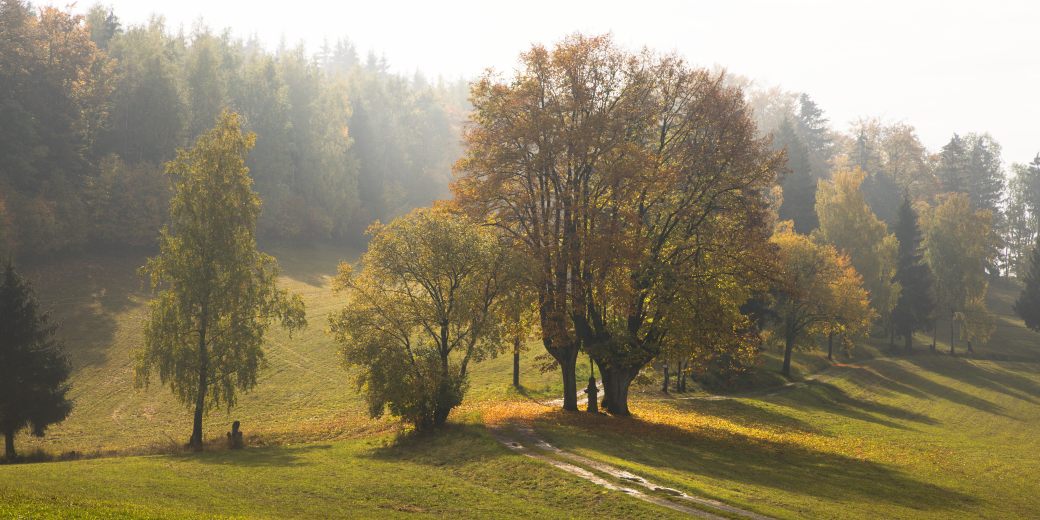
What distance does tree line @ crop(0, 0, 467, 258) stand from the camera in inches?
2766

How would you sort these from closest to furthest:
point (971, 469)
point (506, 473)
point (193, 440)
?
point (506, 473) < point (971, 469) < point (193, 440)

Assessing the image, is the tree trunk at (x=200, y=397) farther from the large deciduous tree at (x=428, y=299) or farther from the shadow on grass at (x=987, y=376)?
the shadow on grass at (x=987, y=376)

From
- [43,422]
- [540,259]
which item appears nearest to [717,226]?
[540,259]

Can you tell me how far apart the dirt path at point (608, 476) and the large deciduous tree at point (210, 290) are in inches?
547

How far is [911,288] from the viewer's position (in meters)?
89.7

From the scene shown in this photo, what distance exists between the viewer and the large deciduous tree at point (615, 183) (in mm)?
34719

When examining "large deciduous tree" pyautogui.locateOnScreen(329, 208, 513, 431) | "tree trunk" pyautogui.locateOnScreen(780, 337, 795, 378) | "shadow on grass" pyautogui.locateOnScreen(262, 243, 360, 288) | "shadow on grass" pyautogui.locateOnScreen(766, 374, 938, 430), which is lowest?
"shadow on grass" pyautogui.locateOnScreen(766, 374, 938, 430)

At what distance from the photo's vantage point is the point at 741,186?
3547cm

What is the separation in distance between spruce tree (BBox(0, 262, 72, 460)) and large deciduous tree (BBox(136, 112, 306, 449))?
554 centimetres

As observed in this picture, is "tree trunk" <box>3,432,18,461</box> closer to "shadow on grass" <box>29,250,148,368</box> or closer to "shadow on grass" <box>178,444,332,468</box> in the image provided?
"shadow on grass" <box>178,444,332,468</box>

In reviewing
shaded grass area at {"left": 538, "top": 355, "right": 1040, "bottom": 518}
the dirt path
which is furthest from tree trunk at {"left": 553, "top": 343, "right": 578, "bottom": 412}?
the dirt path

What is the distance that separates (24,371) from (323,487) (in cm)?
2149

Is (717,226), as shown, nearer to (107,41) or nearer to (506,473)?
(506,473)

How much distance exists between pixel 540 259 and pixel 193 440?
19722 millimetres
